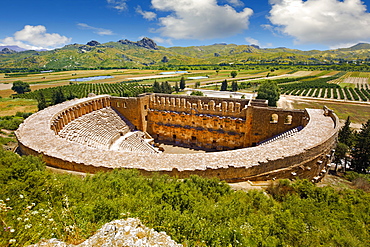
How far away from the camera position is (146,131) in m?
30.2

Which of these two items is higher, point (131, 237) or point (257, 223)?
point (131, 237)

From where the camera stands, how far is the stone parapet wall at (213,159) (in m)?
12.9

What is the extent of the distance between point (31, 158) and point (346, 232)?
15614 millimetres

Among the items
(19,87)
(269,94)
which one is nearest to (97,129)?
(269,94)

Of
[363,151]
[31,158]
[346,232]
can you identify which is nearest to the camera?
[346,232]

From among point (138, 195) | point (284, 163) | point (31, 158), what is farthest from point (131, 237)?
point (284, 163)

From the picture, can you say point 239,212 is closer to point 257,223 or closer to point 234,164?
point 257,223

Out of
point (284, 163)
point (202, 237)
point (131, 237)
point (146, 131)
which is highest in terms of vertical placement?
point (131, 237)

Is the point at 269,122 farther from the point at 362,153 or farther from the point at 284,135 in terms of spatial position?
the point at 362,153

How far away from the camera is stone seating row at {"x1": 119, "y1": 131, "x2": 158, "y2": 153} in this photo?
948 inches

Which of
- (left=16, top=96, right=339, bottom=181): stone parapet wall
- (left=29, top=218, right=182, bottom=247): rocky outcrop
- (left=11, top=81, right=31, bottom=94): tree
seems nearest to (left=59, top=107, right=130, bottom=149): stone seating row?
(left=16, top=96, right=339, bottom=181): stone parapet wall

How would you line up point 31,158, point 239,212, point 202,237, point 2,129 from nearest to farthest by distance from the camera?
point 202,237 < point 239,212 < point 31,158 < point 2,129

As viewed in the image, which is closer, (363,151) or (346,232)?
(346,232)

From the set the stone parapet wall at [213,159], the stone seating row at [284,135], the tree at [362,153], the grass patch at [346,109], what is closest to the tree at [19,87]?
the stone parapet wall at [213,159]
